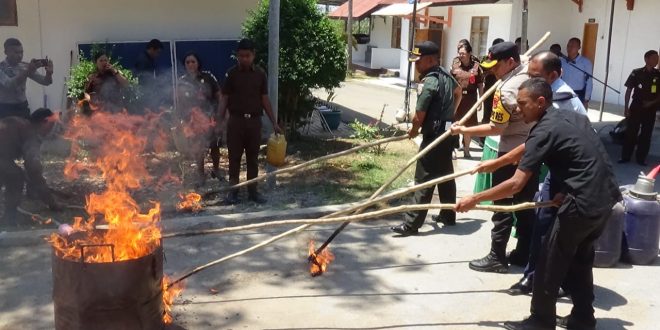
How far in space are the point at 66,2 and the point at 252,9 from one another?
2.92m

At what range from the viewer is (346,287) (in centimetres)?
498

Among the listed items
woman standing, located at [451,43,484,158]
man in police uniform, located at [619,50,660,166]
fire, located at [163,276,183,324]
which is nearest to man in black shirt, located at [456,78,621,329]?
fire, located at [163,276,183,324]

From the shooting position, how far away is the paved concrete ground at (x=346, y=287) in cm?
442

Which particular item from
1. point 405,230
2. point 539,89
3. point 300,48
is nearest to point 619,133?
point 300,48

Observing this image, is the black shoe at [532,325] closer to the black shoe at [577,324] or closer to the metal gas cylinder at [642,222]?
the black shoe at [577,324]

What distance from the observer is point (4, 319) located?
4270 millimetres

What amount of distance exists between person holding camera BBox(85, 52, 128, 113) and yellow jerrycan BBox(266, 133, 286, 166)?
2284 millimetres

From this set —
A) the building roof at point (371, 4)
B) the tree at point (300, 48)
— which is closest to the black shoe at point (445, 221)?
the tree at point (300, 48)

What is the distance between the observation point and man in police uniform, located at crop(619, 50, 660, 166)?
8.87 meters

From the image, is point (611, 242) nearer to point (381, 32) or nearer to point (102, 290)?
point (102, 290)

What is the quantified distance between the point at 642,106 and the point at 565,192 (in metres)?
6.01

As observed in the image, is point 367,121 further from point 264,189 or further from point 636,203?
point 636,203

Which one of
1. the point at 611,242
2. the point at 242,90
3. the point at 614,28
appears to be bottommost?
the point at 611,242

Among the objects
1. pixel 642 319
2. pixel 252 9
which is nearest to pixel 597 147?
pixel 642 319
